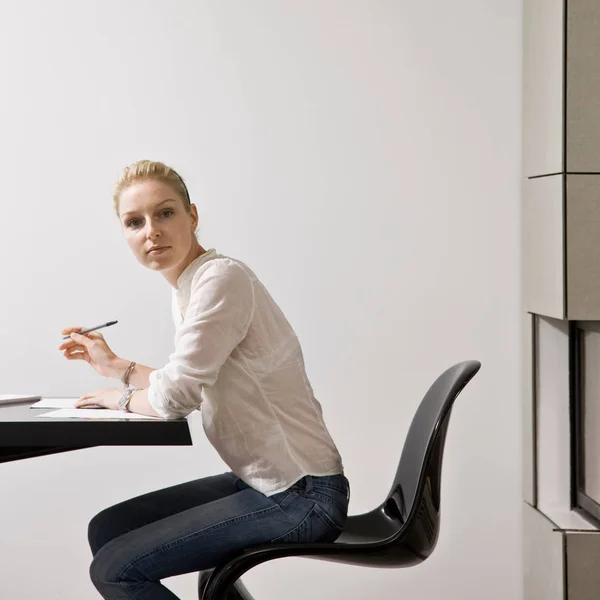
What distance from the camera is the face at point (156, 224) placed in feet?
6.82

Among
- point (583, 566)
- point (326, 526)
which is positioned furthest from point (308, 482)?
point (583, 566)

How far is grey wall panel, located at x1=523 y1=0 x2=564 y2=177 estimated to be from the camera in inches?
110

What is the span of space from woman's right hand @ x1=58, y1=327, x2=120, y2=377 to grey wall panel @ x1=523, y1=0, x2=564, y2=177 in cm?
145

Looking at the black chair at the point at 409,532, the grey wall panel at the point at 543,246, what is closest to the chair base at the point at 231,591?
the black chair at the point at 409,532

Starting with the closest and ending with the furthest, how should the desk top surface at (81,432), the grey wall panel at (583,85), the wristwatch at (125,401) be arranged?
the desk top surface at (81,432), the wristwatch at (125,401), the grey wall panel at (583,85)

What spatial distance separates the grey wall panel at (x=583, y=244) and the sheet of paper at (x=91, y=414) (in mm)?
1420

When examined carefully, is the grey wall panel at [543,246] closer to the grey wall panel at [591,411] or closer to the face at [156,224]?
the grey wall panel at [591,411]

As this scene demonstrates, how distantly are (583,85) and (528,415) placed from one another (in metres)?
1.10

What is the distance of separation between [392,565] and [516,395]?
4.69ft

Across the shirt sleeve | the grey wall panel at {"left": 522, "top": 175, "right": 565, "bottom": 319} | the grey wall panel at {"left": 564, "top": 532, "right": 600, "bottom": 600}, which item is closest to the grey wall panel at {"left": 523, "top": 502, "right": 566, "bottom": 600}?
the grey wall panel at {"left": 564, "top": 532, "right": 600, "bottom": 600}

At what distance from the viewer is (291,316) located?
3258 millimetres

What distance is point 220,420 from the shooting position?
76.7 inches

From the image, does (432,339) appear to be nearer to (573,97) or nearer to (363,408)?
(363,408)

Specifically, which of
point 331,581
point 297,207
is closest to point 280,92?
point 297,207
